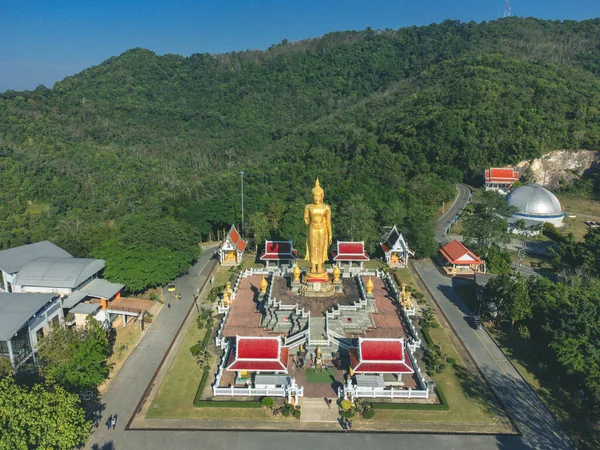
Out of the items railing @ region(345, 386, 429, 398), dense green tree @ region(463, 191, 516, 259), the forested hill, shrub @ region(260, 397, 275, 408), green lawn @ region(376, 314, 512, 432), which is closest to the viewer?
green lawn @ region(376, 314, 512, 432)

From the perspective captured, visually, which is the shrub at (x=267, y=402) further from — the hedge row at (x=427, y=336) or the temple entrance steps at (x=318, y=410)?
the hedge row at (x=427, y=336)

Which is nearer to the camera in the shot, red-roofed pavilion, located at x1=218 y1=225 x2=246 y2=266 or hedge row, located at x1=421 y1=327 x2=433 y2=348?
hedge row, located at x1=421 y1=327 x2=433 y2=348

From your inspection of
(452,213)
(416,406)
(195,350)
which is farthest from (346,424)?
(452,213)

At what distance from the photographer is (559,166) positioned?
3418 inches

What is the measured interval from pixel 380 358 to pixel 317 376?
479 cm

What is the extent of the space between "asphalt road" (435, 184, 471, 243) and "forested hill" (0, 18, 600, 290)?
2777mm

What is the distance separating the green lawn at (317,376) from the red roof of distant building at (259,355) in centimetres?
215

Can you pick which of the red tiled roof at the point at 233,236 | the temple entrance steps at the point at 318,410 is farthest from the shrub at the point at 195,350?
the red tiled roof at the point at 233,236

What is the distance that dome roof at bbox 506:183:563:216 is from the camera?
→ 66312mm


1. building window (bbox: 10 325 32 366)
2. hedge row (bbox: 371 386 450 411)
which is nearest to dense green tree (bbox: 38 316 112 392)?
building window (bbox: 10 325 32 366)

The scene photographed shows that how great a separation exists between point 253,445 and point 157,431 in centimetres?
592

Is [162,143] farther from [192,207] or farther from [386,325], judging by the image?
[386,325]

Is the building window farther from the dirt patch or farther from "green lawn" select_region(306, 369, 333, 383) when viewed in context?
"green lawn" select_region(306, 369, 333, 383)

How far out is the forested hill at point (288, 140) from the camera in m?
63.6
